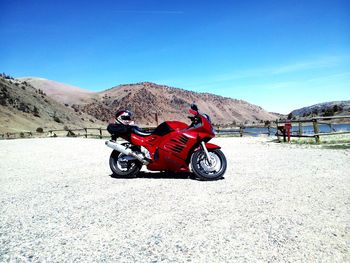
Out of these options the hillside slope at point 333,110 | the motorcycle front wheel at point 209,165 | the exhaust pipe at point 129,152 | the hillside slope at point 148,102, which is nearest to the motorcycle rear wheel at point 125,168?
the exhaust pipe at point 129,152

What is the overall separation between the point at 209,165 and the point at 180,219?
2806mm

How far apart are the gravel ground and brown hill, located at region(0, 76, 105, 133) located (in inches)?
1573

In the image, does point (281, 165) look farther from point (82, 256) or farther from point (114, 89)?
point (114, 89)

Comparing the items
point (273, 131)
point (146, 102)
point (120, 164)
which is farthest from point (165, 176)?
point (146, 102)

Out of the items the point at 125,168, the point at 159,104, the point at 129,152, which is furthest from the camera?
the point at 159,104

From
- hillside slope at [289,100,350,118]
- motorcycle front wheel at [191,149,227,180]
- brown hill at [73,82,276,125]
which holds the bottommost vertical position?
motorcycle front wheel at [191,149,227,180]

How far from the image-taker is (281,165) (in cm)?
797

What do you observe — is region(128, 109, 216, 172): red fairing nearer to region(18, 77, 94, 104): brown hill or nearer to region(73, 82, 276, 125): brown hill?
region(73, 82, 276, 125): brown hill

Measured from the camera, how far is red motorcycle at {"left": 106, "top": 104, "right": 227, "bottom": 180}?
21.0 ft

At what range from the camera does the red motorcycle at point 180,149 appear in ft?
21.0

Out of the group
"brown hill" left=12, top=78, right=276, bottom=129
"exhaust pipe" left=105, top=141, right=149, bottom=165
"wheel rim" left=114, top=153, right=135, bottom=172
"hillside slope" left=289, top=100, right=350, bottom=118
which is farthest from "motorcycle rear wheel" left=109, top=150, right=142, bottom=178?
"brown hill" left=12, top=78, right=276, bottom=129

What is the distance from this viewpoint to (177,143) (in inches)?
255

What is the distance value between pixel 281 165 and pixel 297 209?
4.09m

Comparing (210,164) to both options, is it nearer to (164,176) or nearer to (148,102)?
(164,176)
